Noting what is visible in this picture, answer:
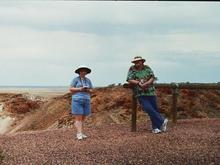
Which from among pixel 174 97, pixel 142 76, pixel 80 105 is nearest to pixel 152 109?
pixel 142 76

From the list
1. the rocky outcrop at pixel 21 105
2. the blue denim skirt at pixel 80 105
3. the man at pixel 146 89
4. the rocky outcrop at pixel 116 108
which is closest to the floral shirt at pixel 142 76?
the man at pixel 146 89

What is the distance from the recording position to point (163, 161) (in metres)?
9.85

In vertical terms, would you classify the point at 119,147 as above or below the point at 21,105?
below

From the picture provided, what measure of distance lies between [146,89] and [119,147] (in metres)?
1.97

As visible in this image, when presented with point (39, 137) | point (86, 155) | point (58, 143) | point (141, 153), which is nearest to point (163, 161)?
point (141, 153)

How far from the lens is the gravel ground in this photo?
10.1m

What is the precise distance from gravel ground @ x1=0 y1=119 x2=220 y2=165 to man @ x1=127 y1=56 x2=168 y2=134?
0.80 feet

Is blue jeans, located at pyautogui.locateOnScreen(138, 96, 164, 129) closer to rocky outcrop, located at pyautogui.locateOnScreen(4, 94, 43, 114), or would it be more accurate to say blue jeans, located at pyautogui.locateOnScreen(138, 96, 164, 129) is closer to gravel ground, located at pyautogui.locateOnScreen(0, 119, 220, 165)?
gravel ground, located at pyautogui.locateOnScreen(0, 119, 220, 165)

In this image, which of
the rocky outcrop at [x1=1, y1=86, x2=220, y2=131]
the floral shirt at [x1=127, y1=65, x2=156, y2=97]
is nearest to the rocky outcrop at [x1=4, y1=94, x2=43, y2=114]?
the rocky outcrop at [x1=1, y1=86, x2=220, y2=131]

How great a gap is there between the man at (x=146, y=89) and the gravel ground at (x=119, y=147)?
24 centimetres

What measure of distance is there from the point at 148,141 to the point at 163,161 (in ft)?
5.75

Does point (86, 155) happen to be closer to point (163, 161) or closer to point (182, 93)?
point (163, 161)

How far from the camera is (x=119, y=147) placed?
11.2 m

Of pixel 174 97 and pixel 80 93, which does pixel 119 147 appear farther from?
pixel 174 97
